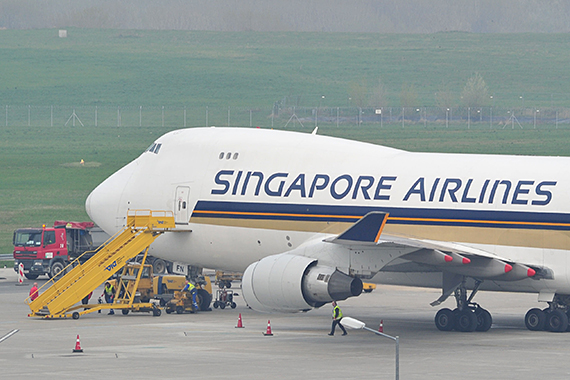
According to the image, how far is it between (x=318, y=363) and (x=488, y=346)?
6.60 m

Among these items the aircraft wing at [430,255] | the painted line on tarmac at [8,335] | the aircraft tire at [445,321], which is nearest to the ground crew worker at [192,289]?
the painted line on tarmac at [8,335]

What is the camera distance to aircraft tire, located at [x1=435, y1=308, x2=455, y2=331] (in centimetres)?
3794

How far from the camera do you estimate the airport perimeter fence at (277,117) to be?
170 m

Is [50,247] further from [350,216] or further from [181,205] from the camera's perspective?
[350,216]

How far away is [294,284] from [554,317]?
996cm

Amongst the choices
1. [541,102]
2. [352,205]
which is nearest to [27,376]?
[352,205]

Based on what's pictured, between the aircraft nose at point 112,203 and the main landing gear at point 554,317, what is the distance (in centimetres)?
1601

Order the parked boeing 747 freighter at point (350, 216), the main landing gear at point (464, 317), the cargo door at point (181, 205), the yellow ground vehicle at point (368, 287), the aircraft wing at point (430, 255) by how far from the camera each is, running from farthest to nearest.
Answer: the yellow ground vehicle at point (368, 287)
the cargo door at point (181, 205)
the main landing gear at point (464, 317)
the parked boeing 747 freighter at point (350, 216)
the aircraft wing at point (430, 255)

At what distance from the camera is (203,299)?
146 feet

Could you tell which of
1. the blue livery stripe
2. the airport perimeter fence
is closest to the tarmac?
the blue livery stripe

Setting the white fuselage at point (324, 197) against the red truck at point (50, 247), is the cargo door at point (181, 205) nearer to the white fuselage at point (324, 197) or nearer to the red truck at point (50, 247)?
the white fuselage at point (324, 197)

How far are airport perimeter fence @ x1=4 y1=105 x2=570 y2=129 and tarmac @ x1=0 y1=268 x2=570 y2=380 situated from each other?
12272cm

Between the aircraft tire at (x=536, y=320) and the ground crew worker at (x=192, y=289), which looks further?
the ground crew worker at (x=192, y=289)

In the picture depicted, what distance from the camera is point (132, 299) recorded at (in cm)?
4309
